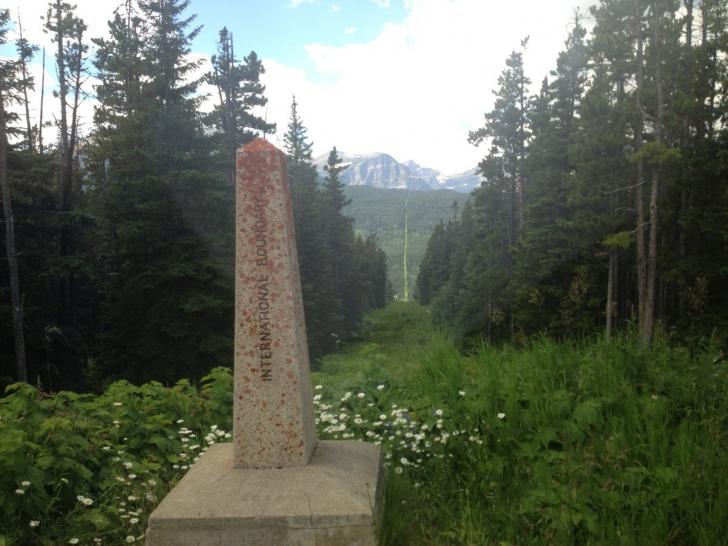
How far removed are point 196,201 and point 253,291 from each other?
16.8 metres

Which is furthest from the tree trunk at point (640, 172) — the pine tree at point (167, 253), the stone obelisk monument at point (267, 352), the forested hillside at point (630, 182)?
the stone obelisk monument at point (267, 352)

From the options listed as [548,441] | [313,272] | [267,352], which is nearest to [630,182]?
[313,272]

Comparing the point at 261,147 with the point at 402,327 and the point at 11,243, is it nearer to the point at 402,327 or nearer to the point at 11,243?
the point at 11,243

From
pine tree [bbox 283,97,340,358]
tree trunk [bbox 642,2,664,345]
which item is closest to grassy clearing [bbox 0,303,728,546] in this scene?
tree trunk [bbox 642,2,664,345]

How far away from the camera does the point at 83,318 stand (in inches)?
1140

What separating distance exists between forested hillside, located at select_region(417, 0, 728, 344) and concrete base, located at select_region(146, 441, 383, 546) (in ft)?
47.4

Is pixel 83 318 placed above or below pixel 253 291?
below

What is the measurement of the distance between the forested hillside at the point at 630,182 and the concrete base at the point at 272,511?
1443 centimetres

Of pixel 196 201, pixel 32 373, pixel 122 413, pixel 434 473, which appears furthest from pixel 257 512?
pixel 32 373

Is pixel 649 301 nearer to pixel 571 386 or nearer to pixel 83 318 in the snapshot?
pixel 571 386

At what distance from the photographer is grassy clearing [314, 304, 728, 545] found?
3879 millimetres

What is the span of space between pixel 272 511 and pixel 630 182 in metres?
25.2

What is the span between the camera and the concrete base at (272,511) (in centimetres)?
347

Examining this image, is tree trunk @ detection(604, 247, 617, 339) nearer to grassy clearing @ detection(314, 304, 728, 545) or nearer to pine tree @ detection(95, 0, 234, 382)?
pine tree @ detection(95, 0, 234, 382)
